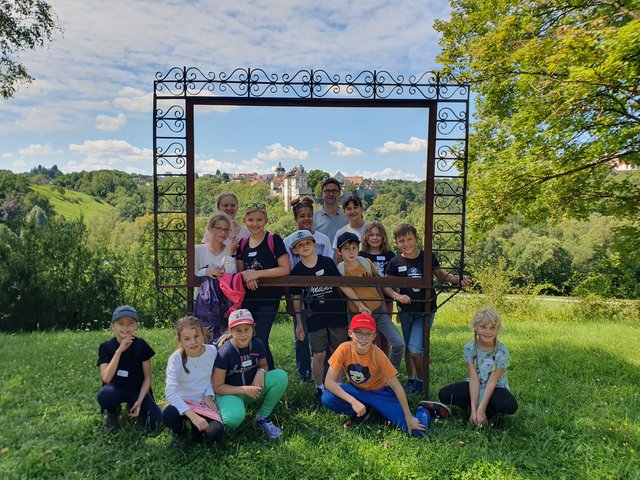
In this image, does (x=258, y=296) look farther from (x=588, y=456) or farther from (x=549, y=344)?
(x=549, y=344)

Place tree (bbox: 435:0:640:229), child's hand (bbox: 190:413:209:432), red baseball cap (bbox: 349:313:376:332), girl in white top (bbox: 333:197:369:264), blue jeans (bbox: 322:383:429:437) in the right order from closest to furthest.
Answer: child's hand (bbox: 190:413:209:432) < red baseball cap (bbox: 349:313:376:332) < blue jeans (bbox: 322:383:429:437) < girl in white top (bbox: 333:197:369:264) < tree (bbox: 435:0:640:229)

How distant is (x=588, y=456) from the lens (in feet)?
10.6

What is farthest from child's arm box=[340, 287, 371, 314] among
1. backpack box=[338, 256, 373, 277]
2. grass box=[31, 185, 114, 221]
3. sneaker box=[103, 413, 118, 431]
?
grass box=[31, 185, 114, 221]

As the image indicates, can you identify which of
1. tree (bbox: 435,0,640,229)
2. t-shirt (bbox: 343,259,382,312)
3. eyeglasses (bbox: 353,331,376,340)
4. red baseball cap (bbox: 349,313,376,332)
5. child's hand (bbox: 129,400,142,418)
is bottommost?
child's hand (bbox: 129,400,142,418)

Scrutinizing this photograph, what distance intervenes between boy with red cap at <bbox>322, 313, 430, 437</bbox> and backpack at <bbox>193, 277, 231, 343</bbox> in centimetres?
110

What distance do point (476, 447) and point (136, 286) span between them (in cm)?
1253

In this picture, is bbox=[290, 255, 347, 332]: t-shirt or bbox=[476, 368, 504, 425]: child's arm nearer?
bbox=[476, 368, 504, 425]: child's arm

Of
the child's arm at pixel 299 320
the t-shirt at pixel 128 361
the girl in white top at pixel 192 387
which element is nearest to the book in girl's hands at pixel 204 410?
the girl in white top at pixel 192 387

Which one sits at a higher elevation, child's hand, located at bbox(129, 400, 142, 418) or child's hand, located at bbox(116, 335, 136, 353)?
A: child's hand, located at bbox(116, 335, 136, 353)

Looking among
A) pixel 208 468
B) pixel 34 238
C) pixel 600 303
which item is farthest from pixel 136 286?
pixel 600 303

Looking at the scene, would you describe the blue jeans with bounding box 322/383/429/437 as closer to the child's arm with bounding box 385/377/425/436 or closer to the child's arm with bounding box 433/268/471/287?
the child's arm with bounding box 385/377/425/436

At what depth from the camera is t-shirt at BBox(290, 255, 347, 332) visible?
4.21m

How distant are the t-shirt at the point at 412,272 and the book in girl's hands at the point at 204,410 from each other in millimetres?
2018

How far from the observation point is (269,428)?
351 centimetres
